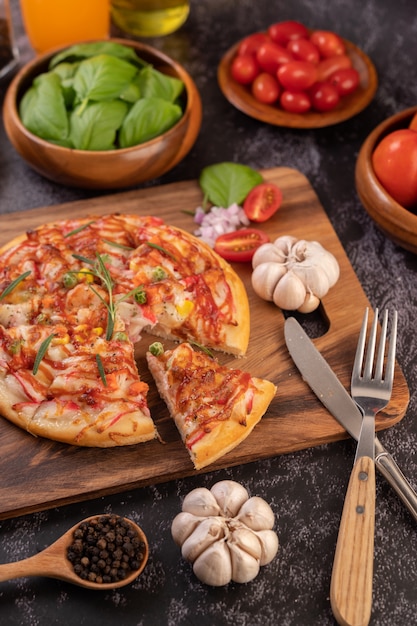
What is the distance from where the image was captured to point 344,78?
182 inches

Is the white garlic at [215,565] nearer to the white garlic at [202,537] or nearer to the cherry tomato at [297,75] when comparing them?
the white garlic at [202,537]

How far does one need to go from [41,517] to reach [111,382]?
58 centimetres

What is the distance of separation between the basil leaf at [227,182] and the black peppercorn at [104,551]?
1866 millimetres

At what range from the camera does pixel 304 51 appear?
468 centimetres

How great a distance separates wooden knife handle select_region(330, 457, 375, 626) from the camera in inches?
105

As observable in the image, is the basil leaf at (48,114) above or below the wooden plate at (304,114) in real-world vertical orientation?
above

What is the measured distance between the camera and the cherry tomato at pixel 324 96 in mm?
4570

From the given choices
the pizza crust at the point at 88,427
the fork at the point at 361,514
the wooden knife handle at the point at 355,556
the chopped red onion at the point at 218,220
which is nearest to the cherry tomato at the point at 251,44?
the chopped red onion at the point at 218,220

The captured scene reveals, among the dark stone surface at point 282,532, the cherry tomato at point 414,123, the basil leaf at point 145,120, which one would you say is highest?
the basil leaf at point 145,120

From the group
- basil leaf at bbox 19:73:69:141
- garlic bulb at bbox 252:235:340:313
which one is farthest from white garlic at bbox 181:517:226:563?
basil leaf at bbox 19:73:69:141

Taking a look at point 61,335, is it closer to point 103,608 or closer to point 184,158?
point 103,608

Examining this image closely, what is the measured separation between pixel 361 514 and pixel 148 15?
3681 mm

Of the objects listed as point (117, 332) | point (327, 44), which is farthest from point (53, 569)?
point (327, 44)

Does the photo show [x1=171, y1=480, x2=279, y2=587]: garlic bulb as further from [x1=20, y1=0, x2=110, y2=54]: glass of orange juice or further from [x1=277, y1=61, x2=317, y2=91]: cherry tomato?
[x1=20, y1=0, x2=110, y2=54]: glass of orange juice
